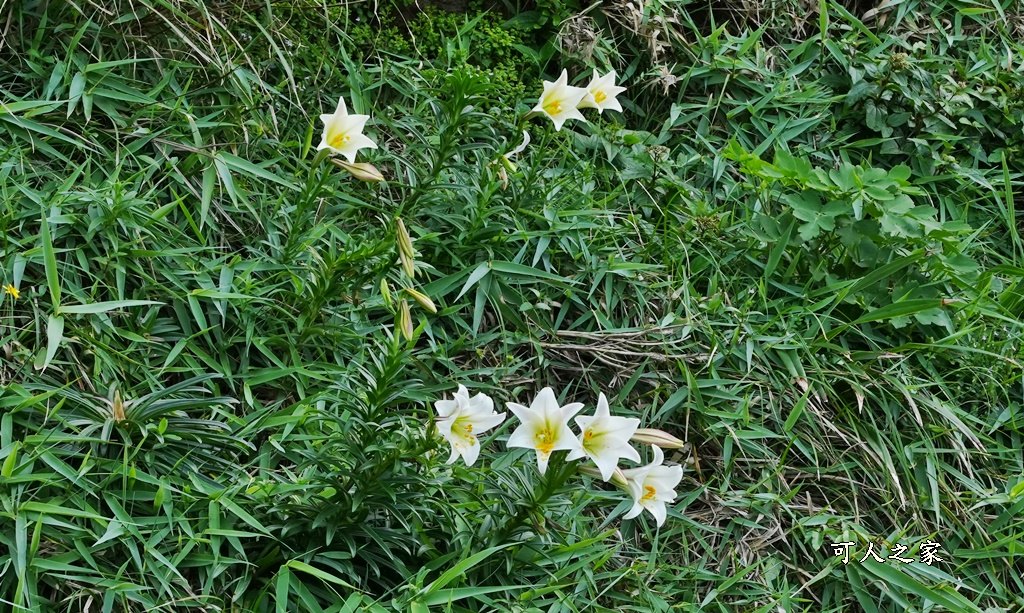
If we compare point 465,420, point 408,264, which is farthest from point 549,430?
point 408,264

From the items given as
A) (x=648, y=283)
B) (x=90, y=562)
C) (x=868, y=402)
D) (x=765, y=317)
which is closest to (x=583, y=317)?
(x=648, y=283)

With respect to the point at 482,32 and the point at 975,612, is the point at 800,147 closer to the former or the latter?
the point at 482,32

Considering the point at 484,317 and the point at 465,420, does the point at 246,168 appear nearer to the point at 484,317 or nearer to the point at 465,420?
the point at 484,317

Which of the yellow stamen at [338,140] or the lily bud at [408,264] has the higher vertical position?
the yellow stamen at [338,140]

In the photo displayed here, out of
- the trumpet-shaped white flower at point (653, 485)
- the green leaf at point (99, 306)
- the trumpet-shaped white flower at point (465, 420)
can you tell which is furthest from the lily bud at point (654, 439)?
the green leaf at point (99, 306)

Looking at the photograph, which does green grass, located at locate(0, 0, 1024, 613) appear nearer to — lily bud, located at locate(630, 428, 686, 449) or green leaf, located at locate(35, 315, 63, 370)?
green leaf, located at locate(35, 315, 63, 370)

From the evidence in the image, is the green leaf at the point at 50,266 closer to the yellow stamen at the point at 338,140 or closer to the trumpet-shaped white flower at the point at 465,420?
the yellow stamen at the point at 338,140

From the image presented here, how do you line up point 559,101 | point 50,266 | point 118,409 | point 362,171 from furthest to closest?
point 559,101
point 362,171
point 50,266
point 118,409
